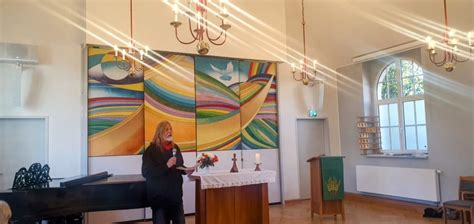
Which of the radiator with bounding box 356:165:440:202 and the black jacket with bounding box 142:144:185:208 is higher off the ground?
the black jacket with bounding box 142:144:185:208

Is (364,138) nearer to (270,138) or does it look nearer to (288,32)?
(270,138)

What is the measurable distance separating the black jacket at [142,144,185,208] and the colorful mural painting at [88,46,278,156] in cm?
244

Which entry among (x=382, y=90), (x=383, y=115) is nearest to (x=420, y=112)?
(x=383, y=115)

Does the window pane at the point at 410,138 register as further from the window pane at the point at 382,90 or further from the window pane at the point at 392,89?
the window pane at the point at 382,90

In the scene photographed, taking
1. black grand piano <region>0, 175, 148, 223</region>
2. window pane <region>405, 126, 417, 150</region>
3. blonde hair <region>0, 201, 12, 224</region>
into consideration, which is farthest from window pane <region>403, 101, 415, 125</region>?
blonde hair <region>0, 201, 12, 224</region>

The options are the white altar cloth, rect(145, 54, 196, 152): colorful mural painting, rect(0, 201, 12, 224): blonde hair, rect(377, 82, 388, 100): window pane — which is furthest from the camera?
rect(377, 82, 388, 100): window pane

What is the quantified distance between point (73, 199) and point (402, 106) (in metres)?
5.72

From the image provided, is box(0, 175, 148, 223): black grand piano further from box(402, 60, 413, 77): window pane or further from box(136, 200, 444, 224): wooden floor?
box(402, 60, 413, 77): window pane

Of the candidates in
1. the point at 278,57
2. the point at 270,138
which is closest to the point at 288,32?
the point at 278,57

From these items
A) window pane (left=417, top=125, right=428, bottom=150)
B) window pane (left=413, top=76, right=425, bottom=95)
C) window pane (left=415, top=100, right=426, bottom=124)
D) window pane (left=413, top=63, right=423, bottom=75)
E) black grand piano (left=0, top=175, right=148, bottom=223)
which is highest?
window pane (left=413, top=63, right=423, bottom=75)

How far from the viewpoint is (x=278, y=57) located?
303 inches

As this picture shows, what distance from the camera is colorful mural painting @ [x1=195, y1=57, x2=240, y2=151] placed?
680cm

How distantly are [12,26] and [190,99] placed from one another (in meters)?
2.95

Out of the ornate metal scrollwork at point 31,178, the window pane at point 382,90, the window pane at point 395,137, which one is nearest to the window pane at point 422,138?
the window pane at point 395,137
